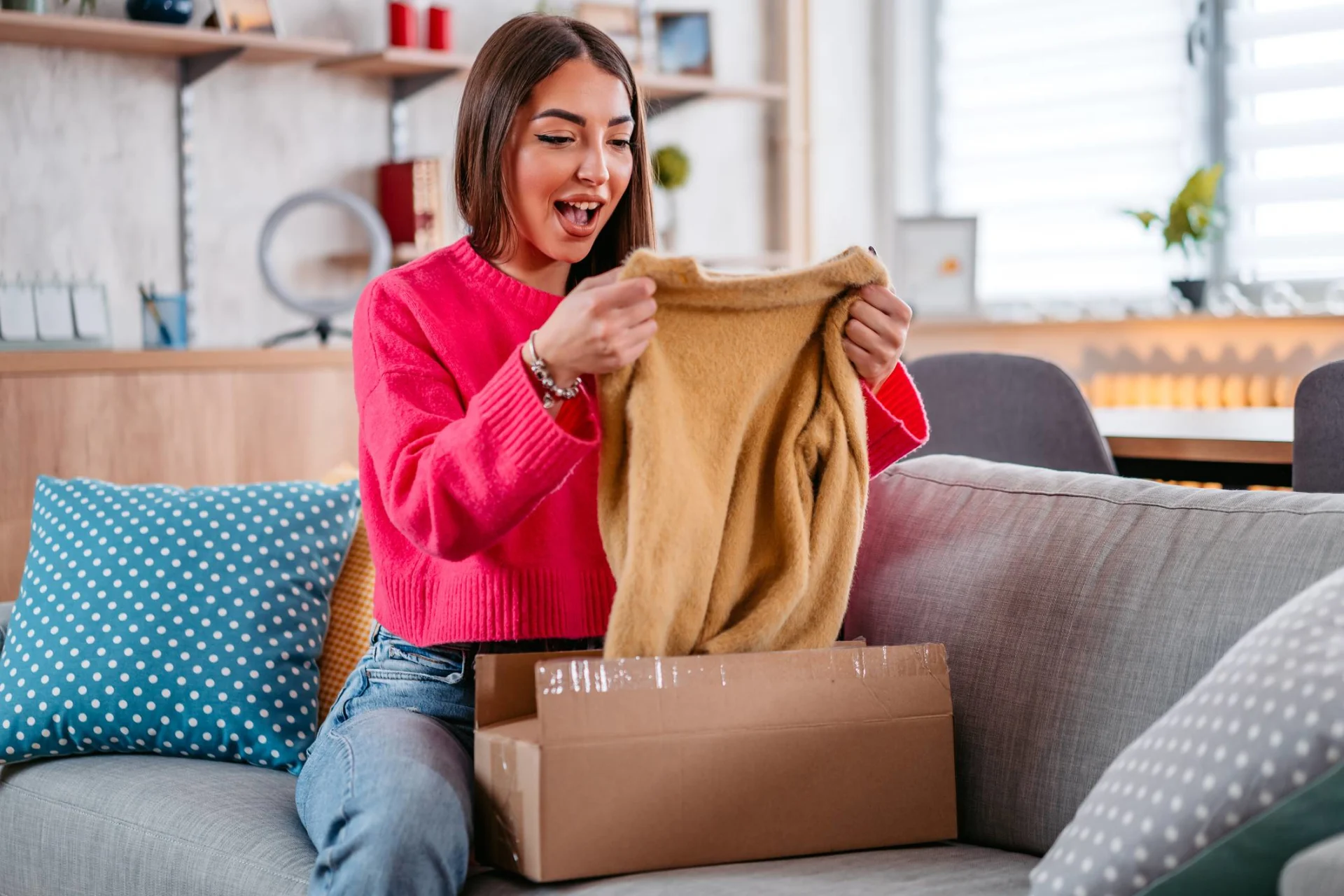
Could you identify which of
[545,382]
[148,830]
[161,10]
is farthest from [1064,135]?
[148,830]

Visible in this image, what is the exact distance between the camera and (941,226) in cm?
420

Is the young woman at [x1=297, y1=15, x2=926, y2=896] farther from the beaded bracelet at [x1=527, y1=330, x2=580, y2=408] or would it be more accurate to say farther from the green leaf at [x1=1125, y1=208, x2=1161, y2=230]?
the green leaf at [x1=1125, y1=208, x2=1161, y2=230]

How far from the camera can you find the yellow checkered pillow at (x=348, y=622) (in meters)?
1.84

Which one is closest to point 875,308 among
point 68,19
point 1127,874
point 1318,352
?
point 1127,874

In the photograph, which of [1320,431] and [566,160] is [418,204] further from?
[1320,431]

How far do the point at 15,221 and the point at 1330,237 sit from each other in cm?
318

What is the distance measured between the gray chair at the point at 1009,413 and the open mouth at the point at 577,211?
92 cm

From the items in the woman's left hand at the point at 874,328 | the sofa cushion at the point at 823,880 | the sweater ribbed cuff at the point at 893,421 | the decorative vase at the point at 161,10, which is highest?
the decorative vase at the point at 161,10

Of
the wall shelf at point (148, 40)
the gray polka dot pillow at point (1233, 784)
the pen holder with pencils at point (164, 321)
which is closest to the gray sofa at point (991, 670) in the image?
the gray polka dot pillow at point (1233, 784)

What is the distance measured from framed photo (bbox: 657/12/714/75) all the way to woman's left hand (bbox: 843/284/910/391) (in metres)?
2.88

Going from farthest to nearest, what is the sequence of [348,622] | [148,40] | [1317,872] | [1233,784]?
1. [148,40]
2. [348,622]
3. [1233,784]
4. [1317,872]

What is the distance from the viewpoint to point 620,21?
3.93 m

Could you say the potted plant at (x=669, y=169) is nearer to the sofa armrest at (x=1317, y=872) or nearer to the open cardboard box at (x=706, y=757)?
the open cardboard box at (x=706, y=757)

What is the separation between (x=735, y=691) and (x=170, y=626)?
830 millimetres
